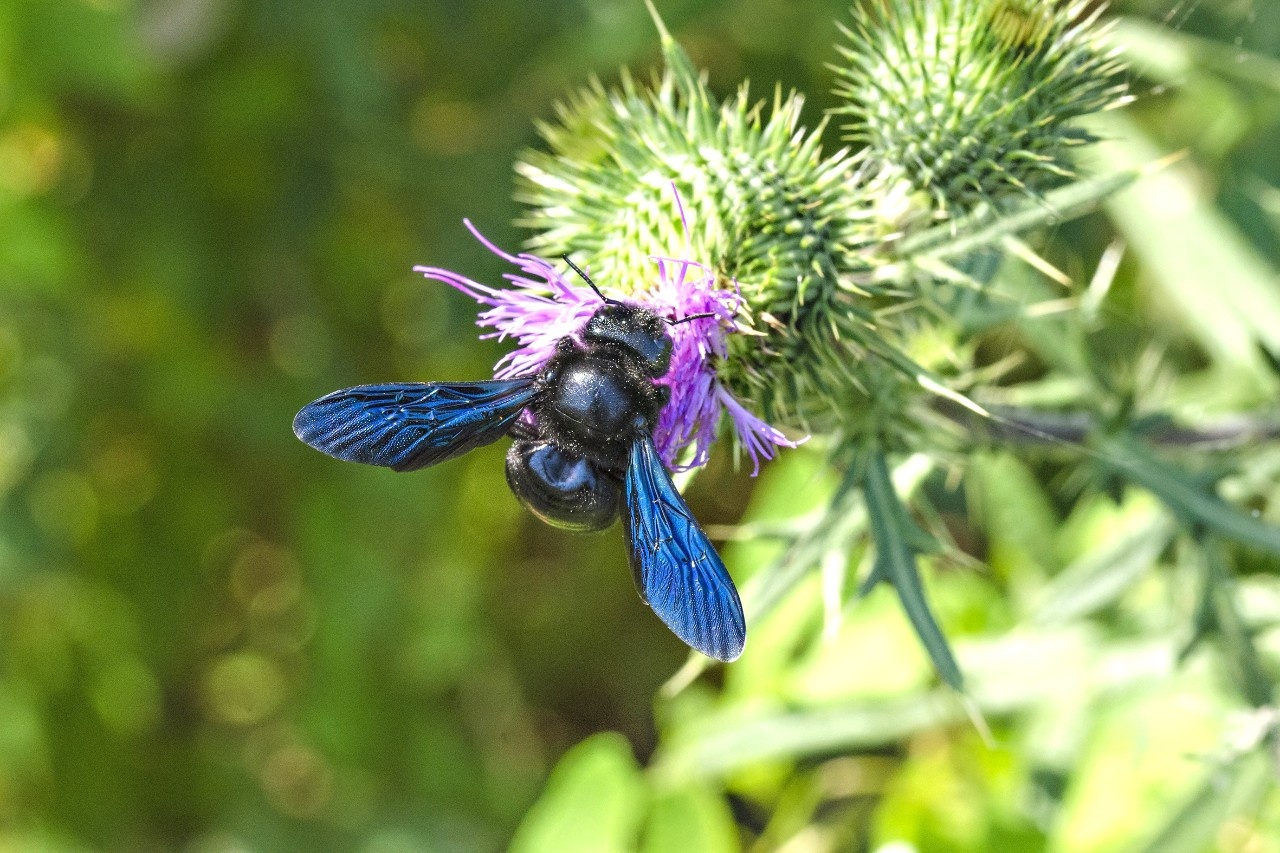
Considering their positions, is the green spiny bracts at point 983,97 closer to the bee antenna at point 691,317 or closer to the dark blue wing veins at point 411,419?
the bee antenna at point 691,317

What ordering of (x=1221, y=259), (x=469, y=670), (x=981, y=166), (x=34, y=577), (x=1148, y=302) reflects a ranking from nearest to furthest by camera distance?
(x=981, y=166) < (x=1221, y=259) < (x=1148, y=302) < (x=34, y=577) < (x=469, y=670)

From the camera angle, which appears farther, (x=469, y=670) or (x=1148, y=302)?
(x=469, y=670)

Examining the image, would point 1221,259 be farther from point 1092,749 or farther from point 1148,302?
point 1092,749

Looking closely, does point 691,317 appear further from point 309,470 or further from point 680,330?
point 309,470

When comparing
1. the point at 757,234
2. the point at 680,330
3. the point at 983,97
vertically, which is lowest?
the point at 680,330

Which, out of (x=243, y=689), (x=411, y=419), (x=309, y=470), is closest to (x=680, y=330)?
(x=411, y=419)

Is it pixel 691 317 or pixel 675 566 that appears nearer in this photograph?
pixel 675 566

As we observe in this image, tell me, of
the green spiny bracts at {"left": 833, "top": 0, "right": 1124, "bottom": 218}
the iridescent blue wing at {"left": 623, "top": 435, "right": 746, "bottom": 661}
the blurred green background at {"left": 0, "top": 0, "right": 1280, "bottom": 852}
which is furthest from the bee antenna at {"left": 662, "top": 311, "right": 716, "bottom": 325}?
the blurred green background at {"left": 0, "top": 0, "right": 1280, "bottom": 852}

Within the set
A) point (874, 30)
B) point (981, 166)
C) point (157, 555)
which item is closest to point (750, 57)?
point (874, 30)
